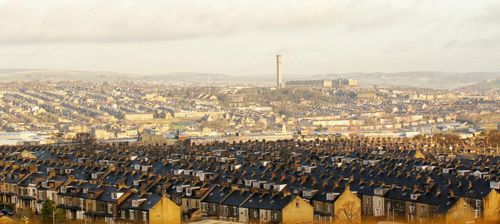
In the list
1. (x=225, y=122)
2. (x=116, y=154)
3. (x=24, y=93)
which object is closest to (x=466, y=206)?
(x=116, y=154)

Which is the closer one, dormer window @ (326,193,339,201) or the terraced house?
the terraced house

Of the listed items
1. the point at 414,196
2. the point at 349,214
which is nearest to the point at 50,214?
the point at 349,214

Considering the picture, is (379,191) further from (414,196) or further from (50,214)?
(50,214)

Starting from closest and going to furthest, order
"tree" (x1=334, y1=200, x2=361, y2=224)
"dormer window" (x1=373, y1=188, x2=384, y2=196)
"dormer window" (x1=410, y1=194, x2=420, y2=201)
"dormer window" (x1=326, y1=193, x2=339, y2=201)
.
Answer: "tree" (x1=334, y1=200, x2=361, y2=224) → "dormer window" (x1=326, y1=193, x2=339, y2=201) → "dormer window" (x1=410, y1=194, x2=420, y2=201) → "dormer window" (x1=373, y1=188, x2=384, y2=196)

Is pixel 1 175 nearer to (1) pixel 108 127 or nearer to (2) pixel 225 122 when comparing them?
(1) pixel 108 127

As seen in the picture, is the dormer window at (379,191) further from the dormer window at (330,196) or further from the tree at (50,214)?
the tree at (50,214)

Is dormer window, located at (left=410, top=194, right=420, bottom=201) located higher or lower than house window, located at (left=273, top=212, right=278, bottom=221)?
higher

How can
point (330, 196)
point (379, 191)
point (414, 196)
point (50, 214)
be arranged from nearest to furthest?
1. point (50, 214)
2. point (330, 196)
3. point (414, 196)
4. point (379, 191)

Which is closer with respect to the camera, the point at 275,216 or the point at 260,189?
the point at 275,216

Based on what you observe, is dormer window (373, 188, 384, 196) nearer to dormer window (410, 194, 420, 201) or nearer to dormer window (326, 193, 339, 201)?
dormer window (410, 194, 420, 201)

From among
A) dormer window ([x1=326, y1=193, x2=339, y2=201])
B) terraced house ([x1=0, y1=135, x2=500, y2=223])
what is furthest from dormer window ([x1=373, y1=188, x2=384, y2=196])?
dormer window ([x1=326, y1=193, x2=339, y2=201])

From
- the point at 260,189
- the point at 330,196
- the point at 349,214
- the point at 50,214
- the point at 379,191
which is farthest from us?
the point at 379,191
